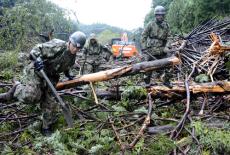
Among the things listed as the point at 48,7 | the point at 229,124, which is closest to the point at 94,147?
the point at 229,124

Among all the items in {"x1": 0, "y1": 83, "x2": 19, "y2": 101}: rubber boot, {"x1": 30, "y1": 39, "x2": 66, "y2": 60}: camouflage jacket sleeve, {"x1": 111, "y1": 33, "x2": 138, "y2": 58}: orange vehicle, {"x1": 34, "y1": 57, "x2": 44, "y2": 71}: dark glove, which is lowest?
{"x1": 111, "y1": 33, "x2": 138, "y2": 58}: orange vehicle

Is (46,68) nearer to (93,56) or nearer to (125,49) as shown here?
(93,56)


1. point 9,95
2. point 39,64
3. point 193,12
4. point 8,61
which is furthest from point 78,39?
point 193,12

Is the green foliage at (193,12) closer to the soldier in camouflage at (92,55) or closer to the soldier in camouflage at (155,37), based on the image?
the soldier in camouflage at (92,55)

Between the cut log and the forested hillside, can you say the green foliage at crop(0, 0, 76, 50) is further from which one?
the cut log

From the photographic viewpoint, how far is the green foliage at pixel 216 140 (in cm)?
519

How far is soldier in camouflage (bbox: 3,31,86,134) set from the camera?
607 centimetres

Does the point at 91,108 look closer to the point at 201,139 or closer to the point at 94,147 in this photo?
the point at 94,147

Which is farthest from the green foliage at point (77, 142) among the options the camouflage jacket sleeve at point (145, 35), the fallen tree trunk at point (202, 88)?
the camouflage jacket sleeve at point (145, 35)

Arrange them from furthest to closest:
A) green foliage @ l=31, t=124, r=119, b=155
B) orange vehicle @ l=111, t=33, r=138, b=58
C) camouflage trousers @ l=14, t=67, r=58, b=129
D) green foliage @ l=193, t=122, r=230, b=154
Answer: orange vehicle @ l=111, t=33, r=138, b=58 → camouflage trousers @ l=14, t=67, r=58, b=129 → green foliage @ l=31, t=124, r=119, b=155 → green foliage @ l=193, t=122, r=230, b=154

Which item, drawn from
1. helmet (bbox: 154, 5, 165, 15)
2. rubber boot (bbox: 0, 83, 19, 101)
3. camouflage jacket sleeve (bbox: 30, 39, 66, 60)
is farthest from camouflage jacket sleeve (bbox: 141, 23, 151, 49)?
rubber boot (bbox: 0, 83, 19, 101)

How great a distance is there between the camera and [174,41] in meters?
14.0

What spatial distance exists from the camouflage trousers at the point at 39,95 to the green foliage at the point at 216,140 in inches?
99.0

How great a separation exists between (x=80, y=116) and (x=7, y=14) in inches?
433
